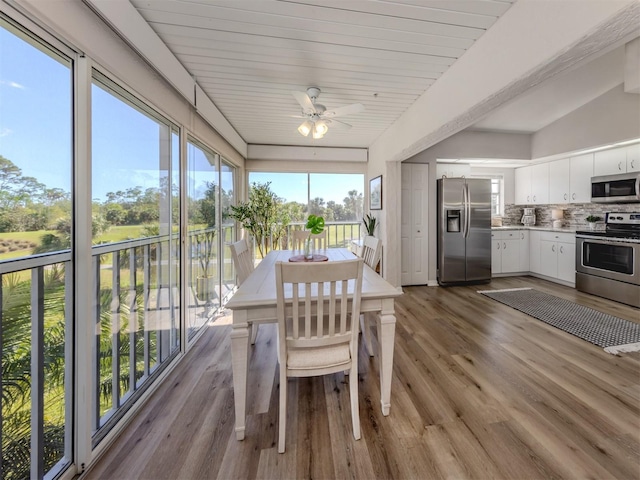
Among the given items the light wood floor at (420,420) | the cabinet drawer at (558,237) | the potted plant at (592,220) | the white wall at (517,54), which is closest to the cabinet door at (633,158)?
the potted plant at (592,220)

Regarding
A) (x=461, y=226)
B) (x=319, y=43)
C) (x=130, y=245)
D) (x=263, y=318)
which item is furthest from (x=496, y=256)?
(x=130, y=245)

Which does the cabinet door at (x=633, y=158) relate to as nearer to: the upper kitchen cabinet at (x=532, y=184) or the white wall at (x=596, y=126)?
the white wall at (x=596, y=126)

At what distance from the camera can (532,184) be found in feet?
16.3

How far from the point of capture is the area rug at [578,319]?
7.92ft

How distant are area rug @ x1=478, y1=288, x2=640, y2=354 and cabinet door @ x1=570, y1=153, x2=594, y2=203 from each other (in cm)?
173

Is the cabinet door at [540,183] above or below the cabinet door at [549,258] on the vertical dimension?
above

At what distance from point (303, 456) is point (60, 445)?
1164 mm

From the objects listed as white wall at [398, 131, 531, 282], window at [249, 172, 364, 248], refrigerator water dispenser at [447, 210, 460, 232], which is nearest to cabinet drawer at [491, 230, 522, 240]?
refrigerator water dispenser at [447, 210, 460, 232]

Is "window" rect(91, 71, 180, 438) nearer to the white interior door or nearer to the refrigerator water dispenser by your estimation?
the white interior door

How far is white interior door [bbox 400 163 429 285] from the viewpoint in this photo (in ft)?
14.4

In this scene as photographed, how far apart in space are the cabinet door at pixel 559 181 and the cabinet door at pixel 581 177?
0.22 feet

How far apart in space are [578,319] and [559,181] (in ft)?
8.97

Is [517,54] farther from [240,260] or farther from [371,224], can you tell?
[371,224]

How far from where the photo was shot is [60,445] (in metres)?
1.23
